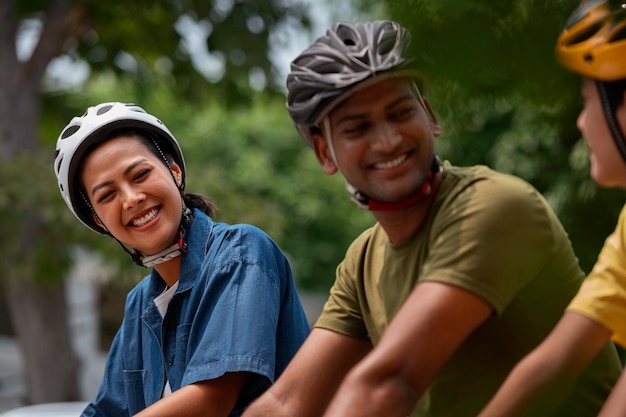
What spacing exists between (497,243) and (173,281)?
115 centimetres

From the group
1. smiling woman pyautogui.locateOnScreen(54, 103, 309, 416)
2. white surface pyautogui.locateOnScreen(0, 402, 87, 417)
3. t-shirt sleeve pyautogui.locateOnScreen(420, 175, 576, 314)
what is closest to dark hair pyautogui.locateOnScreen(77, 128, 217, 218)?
smiling woman pyautogui.locateOnScreen(54, 103, 309, 416)

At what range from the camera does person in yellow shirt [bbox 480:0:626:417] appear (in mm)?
1318

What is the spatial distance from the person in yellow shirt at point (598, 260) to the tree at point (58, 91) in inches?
252

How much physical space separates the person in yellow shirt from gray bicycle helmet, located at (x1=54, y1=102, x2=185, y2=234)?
1.35 meters

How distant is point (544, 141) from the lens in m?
1.66

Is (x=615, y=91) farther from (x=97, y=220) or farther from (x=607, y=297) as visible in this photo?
(x=97, y=220)

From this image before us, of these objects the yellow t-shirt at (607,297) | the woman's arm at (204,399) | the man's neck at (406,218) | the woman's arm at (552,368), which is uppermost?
the man's neck at (406,218)

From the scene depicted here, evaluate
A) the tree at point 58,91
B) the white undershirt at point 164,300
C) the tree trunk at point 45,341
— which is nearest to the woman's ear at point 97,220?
the white undershirt at point 164,300

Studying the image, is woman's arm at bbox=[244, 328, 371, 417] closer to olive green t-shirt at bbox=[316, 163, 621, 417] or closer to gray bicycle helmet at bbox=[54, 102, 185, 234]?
olive green t-shirt at bbox=[316, 163, 621, 417]

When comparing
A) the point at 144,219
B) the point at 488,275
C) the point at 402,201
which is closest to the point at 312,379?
the point at 402,201

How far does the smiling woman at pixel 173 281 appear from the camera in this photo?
2.27 metres

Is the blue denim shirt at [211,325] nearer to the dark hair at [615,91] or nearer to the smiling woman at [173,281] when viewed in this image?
the smiling woman at [173,281]

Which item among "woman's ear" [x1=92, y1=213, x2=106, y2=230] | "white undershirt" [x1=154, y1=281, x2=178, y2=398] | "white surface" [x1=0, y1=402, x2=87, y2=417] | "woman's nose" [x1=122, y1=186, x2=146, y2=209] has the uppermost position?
"woman's nose" [x1=122, y1=186, x2=146, y2=209]

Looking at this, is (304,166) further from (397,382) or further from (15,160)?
(397,382)
